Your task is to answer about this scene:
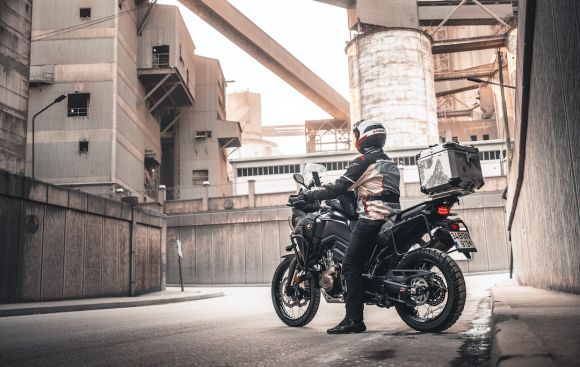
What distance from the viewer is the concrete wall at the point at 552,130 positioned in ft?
14.0

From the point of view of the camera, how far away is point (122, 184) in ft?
104

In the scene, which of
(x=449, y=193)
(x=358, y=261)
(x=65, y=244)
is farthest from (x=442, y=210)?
(x=65, y=244)

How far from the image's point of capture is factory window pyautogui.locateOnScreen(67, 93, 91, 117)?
31.9 metres

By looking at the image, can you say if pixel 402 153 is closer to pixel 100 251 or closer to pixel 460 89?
pixel 460 89

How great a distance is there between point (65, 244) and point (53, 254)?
443mm

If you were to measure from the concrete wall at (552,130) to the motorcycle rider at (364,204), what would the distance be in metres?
1.45

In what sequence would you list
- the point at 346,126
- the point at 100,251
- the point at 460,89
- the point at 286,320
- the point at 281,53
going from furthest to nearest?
the point at 346,126
the point at 460,89
the point at 281,53
the point at 100,251
the point at 286,320

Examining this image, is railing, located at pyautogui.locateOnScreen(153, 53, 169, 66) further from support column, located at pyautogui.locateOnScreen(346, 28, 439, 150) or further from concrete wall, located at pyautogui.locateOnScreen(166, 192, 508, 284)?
support column, located at pyautogui.locateOnScreen(346, 28, 439, 150)

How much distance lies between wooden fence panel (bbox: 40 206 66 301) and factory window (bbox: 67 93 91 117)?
798 inches

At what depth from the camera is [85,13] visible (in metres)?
32.4

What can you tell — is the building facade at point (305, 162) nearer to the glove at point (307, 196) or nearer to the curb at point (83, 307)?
the curb at point (83, 307)

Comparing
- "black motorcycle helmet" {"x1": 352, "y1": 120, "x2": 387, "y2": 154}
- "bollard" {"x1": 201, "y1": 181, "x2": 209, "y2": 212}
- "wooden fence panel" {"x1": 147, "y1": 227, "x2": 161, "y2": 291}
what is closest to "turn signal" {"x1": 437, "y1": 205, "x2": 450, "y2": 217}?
"black motorcycle helmet" {"x1": 352, "y1": 120, "x2": 387, "y2": 154}

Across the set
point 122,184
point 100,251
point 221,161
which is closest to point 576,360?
point 100,251

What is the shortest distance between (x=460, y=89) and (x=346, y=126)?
1150cm
